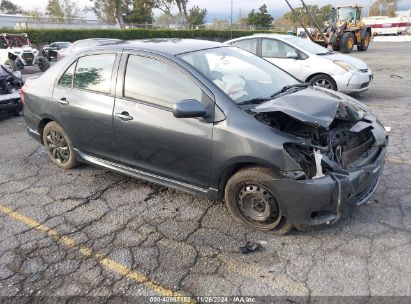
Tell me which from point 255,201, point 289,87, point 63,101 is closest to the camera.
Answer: point 255,201

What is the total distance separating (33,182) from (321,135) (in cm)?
340

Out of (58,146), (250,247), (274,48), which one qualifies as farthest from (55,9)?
(250,247)

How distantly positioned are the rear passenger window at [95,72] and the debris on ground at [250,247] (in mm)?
2094

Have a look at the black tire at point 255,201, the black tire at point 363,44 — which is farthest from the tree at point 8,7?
the black tire at point 255,201

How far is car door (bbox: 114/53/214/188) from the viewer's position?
3.30m

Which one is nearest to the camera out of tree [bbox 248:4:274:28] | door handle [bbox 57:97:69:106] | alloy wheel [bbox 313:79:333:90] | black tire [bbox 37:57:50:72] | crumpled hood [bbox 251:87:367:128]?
crumpled hood [bbox 251:87:367:128]

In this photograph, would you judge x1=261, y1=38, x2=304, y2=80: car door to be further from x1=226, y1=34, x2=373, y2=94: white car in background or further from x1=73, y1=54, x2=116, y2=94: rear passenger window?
x1=73, y1=54, x2=116, y2=94: rear passenger window

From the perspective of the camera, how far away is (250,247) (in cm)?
306

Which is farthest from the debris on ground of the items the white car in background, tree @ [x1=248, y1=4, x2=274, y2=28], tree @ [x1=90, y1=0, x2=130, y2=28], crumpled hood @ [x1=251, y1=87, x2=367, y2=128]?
tree @ [x1=248, y1=4, x2=274, y2=28]

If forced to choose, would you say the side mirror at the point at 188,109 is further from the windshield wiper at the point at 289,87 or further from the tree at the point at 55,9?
the tree at the point at 55,9

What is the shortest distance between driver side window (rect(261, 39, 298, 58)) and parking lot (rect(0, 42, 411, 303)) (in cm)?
458

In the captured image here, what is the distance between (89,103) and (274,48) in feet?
18.6

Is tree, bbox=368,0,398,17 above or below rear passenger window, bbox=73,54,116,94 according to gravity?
above

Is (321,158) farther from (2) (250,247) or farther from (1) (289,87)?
(1) (289,87)
